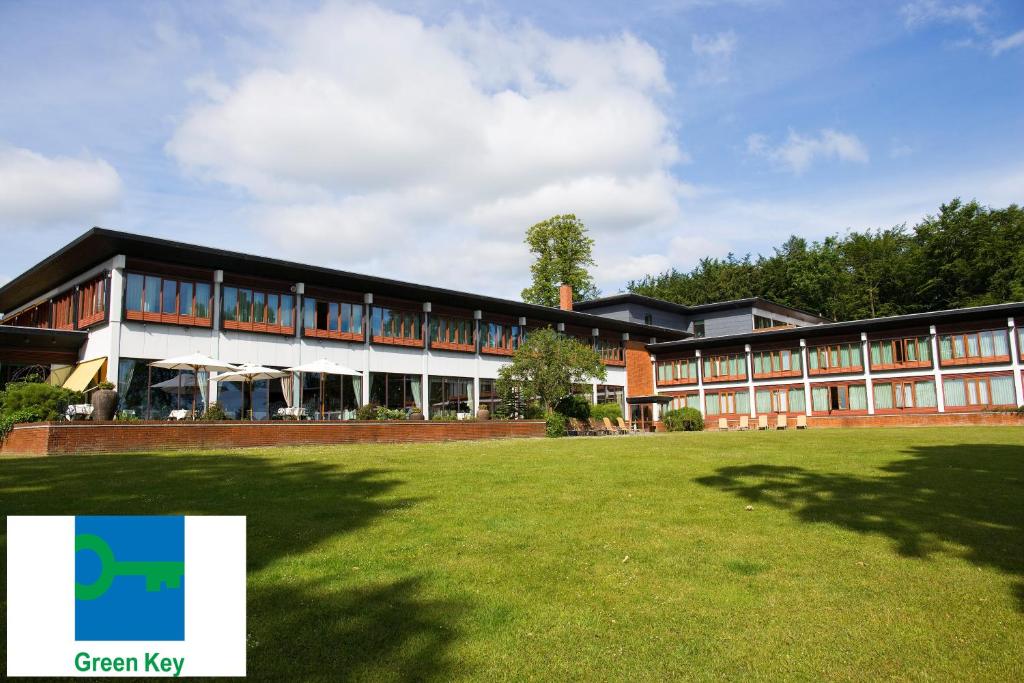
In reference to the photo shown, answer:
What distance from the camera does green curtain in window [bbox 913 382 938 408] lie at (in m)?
40.9

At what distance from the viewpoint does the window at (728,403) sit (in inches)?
1928

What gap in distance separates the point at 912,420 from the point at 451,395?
84.8 feet

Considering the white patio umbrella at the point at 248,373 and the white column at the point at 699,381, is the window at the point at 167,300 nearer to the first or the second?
the white patio umbrella at the point at 248,373

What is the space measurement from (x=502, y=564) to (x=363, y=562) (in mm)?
1366

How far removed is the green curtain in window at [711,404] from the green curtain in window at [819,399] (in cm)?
688

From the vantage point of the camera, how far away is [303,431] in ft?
73.9

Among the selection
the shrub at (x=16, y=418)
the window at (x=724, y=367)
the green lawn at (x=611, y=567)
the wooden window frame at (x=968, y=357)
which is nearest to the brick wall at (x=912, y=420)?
the wooden window frame at (x=968, y=357)

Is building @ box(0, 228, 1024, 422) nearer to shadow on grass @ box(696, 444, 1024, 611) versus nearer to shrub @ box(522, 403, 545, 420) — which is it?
shrub @ box(522, 403, 545, 420)

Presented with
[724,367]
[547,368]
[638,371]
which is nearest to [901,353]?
[724,367]

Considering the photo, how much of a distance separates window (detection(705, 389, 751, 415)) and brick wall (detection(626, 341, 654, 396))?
453 cm

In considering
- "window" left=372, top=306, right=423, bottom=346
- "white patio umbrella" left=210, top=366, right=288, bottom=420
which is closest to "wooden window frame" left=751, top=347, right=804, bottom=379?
"window" left=372, top=306, right=423, bottom=346

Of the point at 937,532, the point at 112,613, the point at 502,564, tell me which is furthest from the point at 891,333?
the point at 112,613

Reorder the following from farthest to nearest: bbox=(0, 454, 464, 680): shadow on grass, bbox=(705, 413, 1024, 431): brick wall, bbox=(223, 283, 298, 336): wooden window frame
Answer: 1. bbox=(705, 413, 1024, 431): brick wall
2. bbox=(223, 283, 298, 336): wooden window frame
3. bbox=(0, 454, 464, 680): shadow on grass

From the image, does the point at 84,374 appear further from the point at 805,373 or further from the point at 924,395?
the point at 924,395
